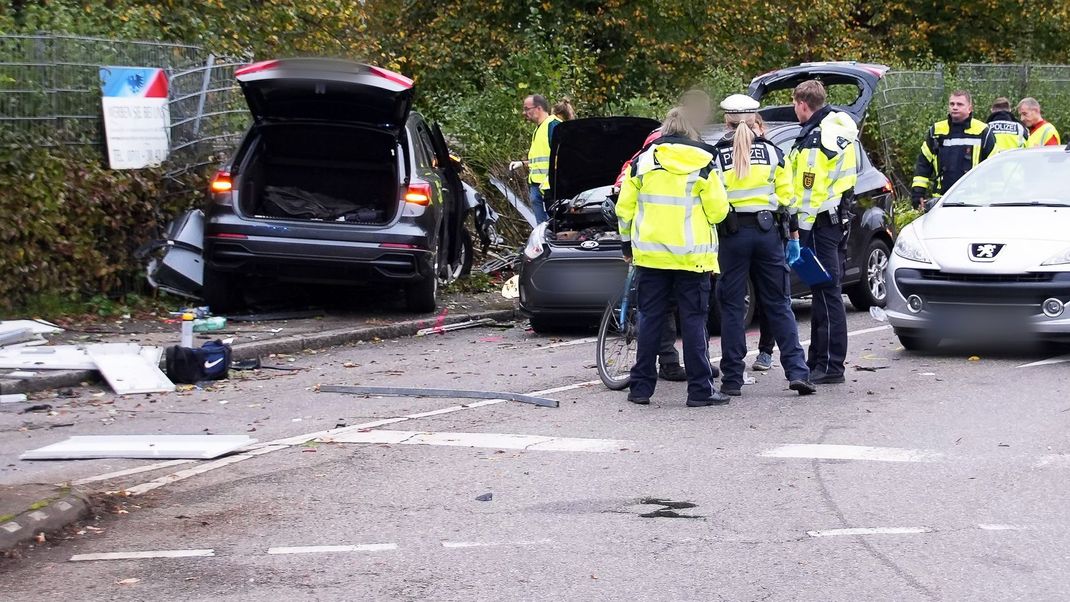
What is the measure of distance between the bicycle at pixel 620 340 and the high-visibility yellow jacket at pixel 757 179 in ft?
2.92

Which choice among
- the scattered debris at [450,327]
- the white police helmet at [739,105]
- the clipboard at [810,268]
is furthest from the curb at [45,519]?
the scattered debris at [450,327]

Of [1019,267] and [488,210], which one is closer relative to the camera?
[1019,267]

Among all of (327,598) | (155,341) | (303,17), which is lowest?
(155,341)

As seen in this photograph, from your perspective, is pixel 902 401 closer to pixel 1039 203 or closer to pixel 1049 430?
pixel 1049 430

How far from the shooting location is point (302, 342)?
38.0ft

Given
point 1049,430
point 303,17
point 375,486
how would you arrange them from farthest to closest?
point 303,17 < point 1049,430 < point 375,486

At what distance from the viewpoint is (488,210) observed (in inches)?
613

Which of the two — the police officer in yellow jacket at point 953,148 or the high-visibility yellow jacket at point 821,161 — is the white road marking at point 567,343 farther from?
the police officer in yellow jacket at point 953,148

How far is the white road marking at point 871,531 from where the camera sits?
6.05 m

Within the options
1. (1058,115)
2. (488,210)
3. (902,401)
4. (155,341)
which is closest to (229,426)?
(155,341)

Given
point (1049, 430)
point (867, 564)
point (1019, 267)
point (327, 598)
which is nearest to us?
point (327, 598)

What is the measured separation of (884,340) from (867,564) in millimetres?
6770

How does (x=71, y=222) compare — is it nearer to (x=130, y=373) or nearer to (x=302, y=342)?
(x=302, y=342)

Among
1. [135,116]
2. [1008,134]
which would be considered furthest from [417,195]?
[1008,134]
